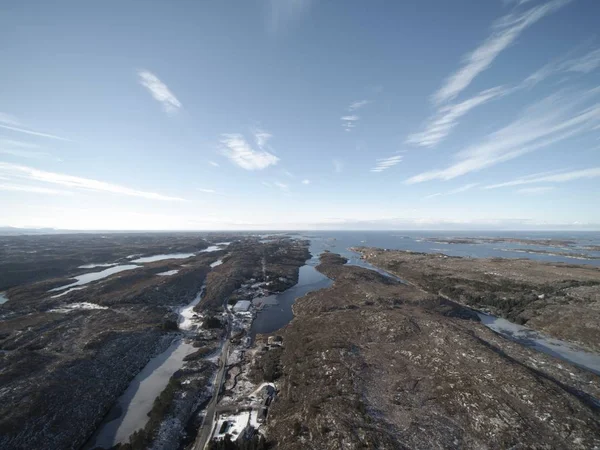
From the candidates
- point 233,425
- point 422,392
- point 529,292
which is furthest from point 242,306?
point 529,292

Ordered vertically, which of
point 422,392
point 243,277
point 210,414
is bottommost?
point 210,414

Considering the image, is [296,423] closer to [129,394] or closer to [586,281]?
[129,394]

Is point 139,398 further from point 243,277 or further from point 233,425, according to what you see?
point 243,277

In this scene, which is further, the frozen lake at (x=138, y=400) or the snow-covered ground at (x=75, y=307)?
the snow-covered ground at (x=75, y=307)

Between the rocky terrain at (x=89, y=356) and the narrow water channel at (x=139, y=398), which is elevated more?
the rocky terrain at (x=89, y=356)

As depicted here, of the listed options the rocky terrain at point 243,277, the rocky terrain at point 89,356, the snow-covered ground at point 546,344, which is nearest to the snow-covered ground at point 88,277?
the rocky terrain at point 89,356

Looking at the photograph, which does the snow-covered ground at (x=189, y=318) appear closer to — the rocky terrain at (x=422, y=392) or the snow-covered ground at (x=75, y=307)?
the snow-covered ground at (x=75, y=307)

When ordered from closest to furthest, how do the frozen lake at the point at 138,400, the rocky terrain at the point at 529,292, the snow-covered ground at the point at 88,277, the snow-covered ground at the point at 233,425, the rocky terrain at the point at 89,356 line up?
the snow-covered ground at the point at 233,425
the rocky terrain at the point at 89,356
the frozen lake at the point at 138,400
the rocky terrain at the point at 529,292
the snow-covered ground at the point at 88,277
